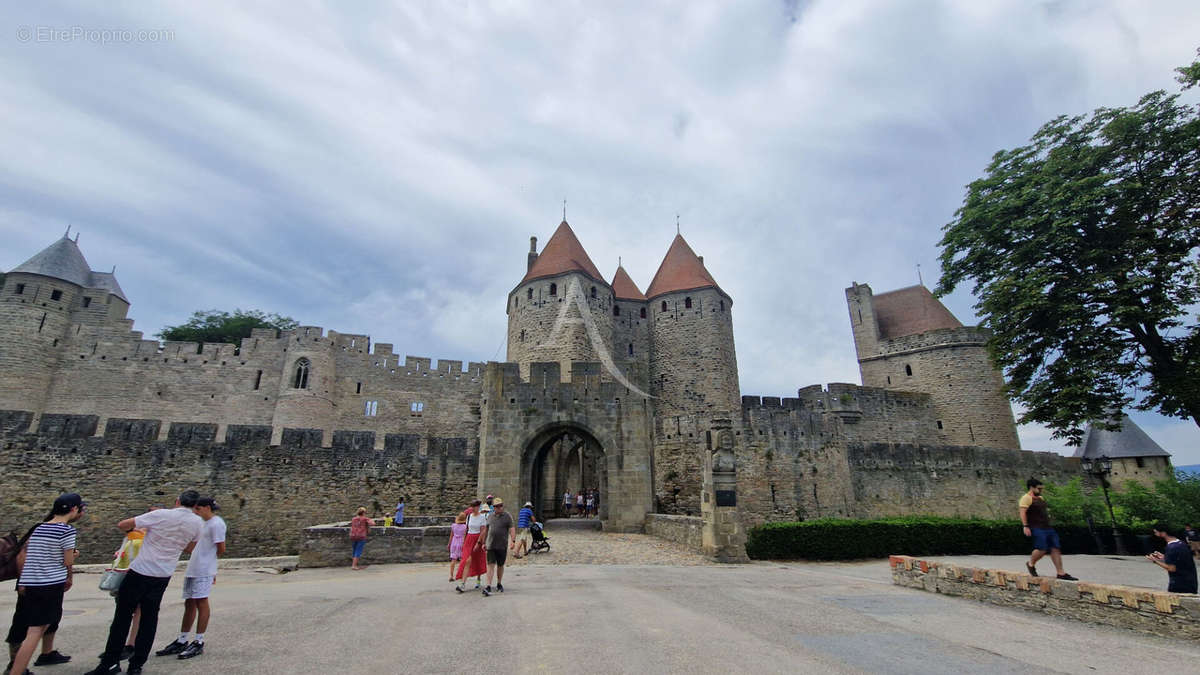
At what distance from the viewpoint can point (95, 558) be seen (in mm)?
12875

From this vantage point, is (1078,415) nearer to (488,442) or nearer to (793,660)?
(793,660)

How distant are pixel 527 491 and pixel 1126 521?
685 inches

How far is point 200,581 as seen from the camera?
14.2 feet

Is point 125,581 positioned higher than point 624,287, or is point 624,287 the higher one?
point 624,287

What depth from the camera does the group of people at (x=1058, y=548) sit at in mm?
5555

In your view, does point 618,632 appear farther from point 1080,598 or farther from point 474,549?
point 1080,598

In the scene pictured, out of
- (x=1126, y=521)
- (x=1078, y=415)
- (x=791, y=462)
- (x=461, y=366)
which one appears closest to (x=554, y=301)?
(x=461, y=366)

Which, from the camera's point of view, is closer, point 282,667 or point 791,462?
point 282,667

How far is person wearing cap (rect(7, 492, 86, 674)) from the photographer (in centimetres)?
341

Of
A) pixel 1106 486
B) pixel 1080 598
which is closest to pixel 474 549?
pixel 1080 598

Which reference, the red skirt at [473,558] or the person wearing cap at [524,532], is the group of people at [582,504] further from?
the red skirt at [473,558]

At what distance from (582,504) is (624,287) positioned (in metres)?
16.2

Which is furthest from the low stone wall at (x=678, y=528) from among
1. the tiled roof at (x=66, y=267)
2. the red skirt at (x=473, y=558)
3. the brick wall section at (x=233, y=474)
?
the tiled roof at (x=66, y=267)

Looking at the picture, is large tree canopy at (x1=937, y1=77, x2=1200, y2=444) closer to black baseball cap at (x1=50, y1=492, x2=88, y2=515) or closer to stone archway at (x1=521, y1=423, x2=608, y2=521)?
stone archway at (x1=521, y1=423, x2=608, y2=521)
